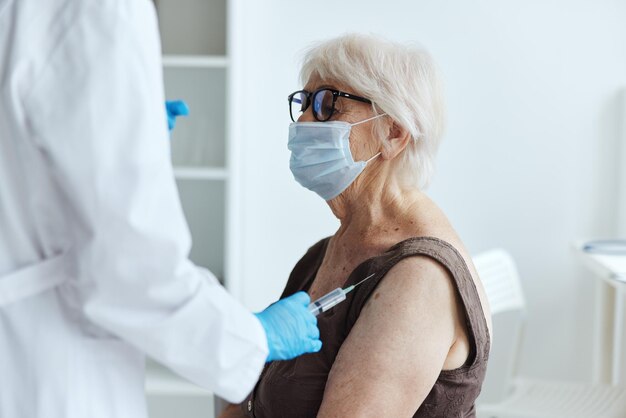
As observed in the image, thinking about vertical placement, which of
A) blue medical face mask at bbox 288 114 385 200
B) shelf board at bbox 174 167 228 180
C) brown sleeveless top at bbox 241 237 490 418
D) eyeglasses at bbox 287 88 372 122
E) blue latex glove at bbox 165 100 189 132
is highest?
blue latex glove at bbox 165 100 189 132

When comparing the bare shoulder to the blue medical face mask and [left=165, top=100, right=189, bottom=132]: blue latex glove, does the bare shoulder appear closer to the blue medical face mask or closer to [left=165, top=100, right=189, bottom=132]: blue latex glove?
the blue medical face mask

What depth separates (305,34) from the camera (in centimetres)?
291

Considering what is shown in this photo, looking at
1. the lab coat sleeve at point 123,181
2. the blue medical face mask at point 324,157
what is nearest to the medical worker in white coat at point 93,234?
the lab coat sleeve at point 123,181

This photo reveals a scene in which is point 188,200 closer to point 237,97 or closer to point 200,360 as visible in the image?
point 237,97

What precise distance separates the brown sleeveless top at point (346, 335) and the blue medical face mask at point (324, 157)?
206mm

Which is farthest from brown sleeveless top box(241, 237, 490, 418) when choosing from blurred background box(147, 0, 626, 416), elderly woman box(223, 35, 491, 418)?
blurred background box(147, 0, 626, 416)

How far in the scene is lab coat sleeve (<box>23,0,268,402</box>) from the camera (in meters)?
0.89

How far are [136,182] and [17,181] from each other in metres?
0.15

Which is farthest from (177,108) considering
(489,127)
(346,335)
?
(489,127)

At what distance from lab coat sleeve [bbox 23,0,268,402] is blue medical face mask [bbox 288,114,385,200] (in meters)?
0.55

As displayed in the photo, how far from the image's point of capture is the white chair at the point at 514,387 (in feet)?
7.23

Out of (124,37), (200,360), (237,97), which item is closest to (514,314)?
(237,97)

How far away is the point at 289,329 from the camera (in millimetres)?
1133

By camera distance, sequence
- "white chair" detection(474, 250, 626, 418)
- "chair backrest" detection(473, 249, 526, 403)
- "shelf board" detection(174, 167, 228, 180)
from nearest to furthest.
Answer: "white chair" detection(474, 250, 626, 418)
"chair backrest" detection(473, 249, 526, 403)
"shelf board" detection(174, 167, 228, 180)
